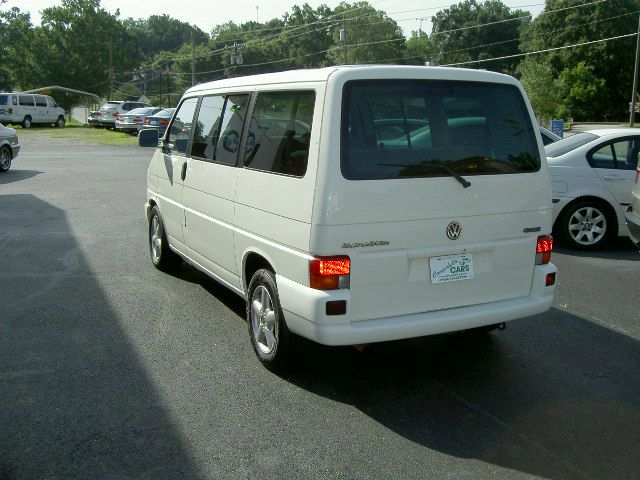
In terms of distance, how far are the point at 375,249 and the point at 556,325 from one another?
252cm

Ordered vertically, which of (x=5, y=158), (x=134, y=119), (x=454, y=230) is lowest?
(x=5, y=158)

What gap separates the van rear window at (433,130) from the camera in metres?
4.32

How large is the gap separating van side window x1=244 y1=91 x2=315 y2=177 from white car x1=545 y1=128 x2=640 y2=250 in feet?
17.4

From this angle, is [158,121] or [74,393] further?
[158,121]

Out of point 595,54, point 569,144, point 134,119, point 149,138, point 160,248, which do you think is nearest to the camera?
point 149,138

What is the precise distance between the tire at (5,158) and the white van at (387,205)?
48.5ft

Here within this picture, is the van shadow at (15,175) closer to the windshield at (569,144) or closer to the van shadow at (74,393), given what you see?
the van shadow at (74,393)

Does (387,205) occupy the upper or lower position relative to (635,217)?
upper

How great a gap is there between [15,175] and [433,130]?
51.6 feet

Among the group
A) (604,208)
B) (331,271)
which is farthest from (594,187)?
(331,271)

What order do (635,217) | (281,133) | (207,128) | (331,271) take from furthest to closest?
(635,217) < (207,128) < (281,133) < (331,271)

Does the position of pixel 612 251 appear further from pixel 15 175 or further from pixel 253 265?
pixel 15 175

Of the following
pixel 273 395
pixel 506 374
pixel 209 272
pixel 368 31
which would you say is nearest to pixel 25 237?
pixel 209 272

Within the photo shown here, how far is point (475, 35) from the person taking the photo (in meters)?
96.4
